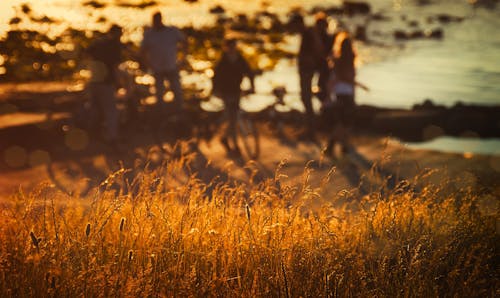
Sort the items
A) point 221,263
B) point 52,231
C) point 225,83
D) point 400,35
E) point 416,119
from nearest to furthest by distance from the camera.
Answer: point 221,263 < point 52,231 < point 225,83 < point 416,119 < point 400,35

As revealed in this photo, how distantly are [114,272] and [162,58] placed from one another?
8.41 metres

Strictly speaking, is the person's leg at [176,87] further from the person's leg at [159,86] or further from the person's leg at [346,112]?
the person's leg at [346,112]

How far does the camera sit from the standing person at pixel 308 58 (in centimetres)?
1383

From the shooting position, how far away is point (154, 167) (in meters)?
11.8

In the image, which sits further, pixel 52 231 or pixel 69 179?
pixel 69 179

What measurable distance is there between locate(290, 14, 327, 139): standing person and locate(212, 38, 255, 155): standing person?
1.34 meters

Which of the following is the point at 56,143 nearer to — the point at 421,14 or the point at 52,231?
the point at 52,231

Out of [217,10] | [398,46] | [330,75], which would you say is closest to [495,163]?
[330,75]

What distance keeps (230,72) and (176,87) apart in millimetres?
1612

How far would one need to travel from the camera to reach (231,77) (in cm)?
1312

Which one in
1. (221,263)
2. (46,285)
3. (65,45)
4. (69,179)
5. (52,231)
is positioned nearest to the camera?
(46,285)

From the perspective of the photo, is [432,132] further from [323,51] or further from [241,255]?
[241,255]

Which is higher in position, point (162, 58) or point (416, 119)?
point (162, 58)

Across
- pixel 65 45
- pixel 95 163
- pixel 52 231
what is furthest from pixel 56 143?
pixel 65 45
